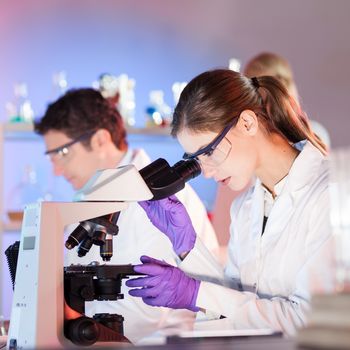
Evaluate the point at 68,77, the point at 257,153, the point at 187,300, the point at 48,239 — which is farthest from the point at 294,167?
the point at 68,77

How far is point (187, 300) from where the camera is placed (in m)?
2.28

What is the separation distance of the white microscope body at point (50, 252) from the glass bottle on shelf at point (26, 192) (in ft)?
8.35

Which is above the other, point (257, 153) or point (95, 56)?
point (95, 56)

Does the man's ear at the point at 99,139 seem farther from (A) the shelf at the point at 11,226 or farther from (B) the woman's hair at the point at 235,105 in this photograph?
(B) the woman's hair at the point at 235,105

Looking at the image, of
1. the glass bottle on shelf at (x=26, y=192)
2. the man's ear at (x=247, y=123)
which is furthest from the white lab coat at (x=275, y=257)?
the glass bottle on shelf at (x=26, y=192)

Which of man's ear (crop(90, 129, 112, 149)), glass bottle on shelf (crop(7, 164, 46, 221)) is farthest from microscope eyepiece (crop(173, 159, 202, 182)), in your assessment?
glass bottle on shelf (crop(7, 164, 46, 221))

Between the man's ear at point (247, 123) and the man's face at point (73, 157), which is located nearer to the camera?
the man's ear at point (247, 123)

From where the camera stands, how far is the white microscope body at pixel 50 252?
75.3 inches

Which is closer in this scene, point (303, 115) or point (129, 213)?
point (303, 115)

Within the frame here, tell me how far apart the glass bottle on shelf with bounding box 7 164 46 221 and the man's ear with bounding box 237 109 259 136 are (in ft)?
7.62

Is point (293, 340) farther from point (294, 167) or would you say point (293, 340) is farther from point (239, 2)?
point (239, 2)

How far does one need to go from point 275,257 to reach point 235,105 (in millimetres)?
455

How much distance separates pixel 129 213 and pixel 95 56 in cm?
189

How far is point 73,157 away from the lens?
3.54 meters
